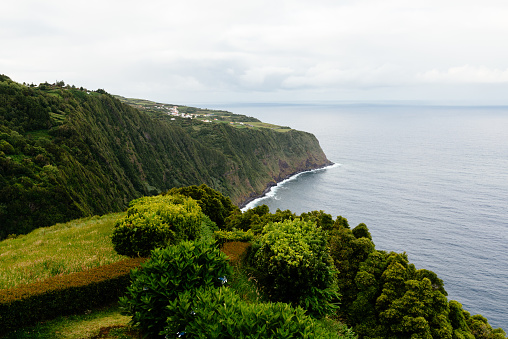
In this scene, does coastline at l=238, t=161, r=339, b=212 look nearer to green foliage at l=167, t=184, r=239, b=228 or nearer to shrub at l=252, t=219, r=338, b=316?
green foliage at l=167, t=184, r=239, b=228

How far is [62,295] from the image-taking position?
11.0 metres

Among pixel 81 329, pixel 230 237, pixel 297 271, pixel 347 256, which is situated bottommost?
pixel 347 256

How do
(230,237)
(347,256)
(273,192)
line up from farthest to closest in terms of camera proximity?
(273,192), (347,256), (230,237)

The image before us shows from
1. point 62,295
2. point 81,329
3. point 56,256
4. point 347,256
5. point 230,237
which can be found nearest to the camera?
point 81,329

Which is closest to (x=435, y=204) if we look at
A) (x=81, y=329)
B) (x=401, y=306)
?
(x=401, y=306)

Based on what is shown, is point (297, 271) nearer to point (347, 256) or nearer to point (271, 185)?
point (347, 256)

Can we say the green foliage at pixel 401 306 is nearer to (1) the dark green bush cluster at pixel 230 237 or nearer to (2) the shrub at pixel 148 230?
(1) the dark green bush cluster at pixel 230 237

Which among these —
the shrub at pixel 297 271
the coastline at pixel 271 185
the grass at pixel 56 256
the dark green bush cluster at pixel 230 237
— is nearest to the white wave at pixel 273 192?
the coastline at pixel 271 185

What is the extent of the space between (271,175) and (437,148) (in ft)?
341

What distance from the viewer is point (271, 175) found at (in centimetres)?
13000

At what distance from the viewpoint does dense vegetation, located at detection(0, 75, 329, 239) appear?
43.2 meters

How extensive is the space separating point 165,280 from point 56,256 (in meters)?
9.51

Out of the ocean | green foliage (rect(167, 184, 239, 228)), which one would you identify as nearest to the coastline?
the ocean

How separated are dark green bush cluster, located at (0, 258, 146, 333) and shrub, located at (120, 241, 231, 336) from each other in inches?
126
